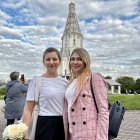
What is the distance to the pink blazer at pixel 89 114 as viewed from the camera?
3.40 m

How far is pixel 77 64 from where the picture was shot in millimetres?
3621

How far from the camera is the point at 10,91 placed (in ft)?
28.9

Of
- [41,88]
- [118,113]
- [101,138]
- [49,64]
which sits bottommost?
[101,138]

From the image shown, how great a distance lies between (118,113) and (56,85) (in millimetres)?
781

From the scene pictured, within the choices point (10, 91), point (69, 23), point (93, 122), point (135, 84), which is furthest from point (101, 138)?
point (69, 23)

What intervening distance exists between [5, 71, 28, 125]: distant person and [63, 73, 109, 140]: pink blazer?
5439 mm

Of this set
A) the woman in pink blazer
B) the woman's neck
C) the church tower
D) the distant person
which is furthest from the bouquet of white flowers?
the church tower

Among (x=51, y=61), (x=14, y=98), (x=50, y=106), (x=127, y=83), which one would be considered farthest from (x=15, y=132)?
(x=127, y=83)

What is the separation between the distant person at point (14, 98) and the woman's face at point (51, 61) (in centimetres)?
496

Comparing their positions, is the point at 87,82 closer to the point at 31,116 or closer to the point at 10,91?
the point at 31,116

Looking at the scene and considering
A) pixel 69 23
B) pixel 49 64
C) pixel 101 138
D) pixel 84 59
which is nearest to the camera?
pixel 101 138

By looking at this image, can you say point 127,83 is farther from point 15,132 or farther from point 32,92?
point 15,132

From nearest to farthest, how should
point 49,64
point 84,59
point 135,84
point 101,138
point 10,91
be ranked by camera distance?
point 101,138
point 84,59
point 49,64
point 10,91
point 135,84

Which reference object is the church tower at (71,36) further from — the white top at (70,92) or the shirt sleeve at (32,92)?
the white top at (70,92)
